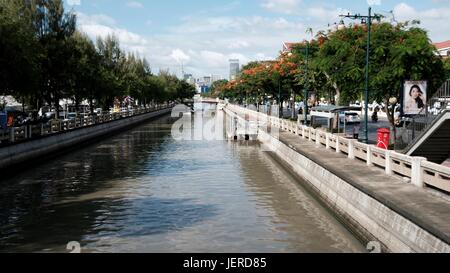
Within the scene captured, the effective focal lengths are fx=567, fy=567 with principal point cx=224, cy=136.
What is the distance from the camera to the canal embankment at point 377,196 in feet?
42.7

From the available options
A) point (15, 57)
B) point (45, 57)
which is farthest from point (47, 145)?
point (45, 57)

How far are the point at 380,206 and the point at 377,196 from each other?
33.9 inches

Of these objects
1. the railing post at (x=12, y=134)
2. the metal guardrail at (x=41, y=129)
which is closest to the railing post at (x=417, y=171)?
the metal guardrail at (x=41, y=129)

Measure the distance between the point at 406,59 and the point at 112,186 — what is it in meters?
18.5

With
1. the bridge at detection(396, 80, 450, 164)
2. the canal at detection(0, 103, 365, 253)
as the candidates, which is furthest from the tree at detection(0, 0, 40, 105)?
the bridge at detection(396, 80, 450, 164)

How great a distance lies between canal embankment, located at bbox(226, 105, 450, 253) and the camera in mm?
13000

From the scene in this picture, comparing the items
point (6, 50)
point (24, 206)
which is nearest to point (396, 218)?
point (24, 206)

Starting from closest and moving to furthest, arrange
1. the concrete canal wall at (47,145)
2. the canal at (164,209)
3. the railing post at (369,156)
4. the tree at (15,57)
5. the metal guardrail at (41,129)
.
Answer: the canal at (164,209) → the railing post at (369,156) → the concrete canal wall at (47,145) → the tree at (15,57) → the metal guardrail at (41,129)

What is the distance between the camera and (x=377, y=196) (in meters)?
16.3

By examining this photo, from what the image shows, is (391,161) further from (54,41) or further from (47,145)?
(54,41)

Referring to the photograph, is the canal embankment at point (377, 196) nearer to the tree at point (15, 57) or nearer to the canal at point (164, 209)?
the canal at point (164, 209)

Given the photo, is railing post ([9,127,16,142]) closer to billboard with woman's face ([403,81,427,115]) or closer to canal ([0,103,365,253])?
canal ([0,103,365,253])

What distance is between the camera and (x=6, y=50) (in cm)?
3212
